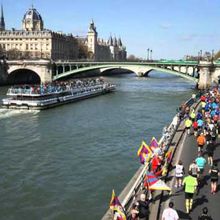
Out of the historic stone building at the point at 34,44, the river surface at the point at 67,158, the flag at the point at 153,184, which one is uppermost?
the historic stone building at the point at 34,44

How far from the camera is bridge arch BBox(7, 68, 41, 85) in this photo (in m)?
73.7

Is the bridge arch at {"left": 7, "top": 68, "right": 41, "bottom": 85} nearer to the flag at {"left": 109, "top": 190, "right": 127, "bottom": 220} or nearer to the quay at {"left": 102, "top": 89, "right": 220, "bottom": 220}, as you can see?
the quay at {"left": 102, "top": 89, "right": 220, "bottom": 220}

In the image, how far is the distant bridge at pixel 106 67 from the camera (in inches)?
2333

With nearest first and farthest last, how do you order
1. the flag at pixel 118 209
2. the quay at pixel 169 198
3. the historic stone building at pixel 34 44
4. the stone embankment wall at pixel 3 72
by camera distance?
the flag at pixel 118 209
the quay at pixel 169 198
the stone embankment wall at pixel 3 72
the historic stone building at pixel 34 44

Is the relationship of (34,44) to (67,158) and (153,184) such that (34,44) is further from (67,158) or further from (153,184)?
(153,184)

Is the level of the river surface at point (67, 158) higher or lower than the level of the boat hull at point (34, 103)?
lower

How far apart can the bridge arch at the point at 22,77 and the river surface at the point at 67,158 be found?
40.2 meters

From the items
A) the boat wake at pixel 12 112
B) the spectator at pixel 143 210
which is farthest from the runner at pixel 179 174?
the boat wake at pixel 12 112

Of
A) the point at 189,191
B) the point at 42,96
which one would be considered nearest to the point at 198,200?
the point at 189,191

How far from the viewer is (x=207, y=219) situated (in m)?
8.46

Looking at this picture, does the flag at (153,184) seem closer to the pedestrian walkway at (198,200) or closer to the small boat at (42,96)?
the pedestrian walkway at (198,200)

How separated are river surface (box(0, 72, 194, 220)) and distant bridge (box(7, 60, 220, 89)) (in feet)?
82.1

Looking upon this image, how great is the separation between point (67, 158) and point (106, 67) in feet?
157

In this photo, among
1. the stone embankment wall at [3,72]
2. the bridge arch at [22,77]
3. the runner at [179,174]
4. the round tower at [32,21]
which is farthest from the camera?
the round tower at [32,21]
